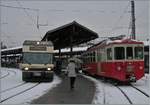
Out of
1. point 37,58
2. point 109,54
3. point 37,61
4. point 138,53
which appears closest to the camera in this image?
point 138,53

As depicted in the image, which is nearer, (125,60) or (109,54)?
(125,60)

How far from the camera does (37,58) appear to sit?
28.9m

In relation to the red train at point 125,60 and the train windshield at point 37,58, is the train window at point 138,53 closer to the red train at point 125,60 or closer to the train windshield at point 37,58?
the red train at point 125,60

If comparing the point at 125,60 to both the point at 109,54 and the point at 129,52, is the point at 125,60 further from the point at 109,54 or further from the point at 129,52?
the point at 109,54

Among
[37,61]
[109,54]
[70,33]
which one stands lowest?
[37,61]

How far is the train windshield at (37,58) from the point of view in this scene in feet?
94.2

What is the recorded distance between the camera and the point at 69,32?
41.0 metres

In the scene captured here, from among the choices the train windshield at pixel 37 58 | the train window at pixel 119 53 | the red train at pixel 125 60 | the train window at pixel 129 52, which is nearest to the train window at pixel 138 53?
the red train at pixel 125 60

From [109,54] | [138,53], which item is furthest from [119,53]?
[138,53]

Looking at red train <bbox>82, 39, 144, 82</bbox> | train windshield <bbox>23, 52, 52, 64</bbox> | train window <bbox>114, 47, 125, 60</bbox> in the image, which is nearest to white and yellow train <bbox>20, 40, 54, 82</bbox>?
train windshield <bbox>23, 52, 52, 64</bbox>

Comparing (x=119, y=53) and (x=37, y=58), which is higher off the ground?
(x=119, y=53)

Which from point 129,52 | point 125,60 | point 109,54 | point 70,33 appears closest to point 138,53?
point 129,52

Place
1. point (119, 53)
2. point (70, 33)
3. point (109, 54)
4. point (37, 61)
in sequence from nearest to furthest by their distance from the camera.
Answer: point (119, 53)
point (109, 54)
point (37, 61)
point (70, 33)

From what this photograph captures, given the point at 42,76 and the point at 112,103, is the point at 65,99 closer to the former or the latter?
the point at 112,103
